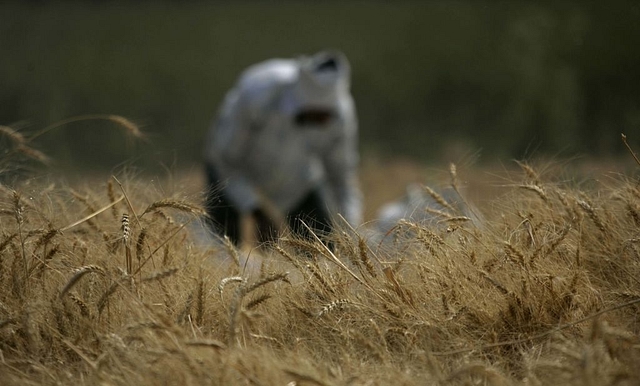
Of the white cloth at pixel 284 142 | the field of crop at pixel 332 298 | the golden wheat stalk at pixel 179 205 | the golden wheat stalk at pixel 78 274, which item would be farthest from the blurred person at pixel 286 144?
the golden wheat stalk at pixel 78 274

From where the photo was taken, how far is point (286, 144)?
16.5 feet

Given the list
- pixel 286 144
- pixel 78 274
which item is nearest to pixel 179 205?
pixel 78 274

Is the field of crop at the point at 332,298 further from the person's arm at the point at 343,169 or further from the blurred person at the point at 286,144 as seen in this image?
the person's arm at the point at 343,169

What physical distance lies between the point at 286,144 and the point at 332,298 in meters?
3.37

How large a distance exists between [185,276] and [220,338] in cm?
27

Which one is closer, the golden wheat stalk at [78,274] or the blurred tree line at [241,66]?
the golden wheat stalk at [78,274]

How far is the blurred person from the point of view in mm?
4773

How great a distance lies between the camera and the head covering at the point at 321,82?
465 centimetres

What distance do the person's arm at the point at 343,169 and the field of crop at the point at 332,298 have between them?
2984 millimetres

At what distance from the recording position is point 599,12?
13.5ft

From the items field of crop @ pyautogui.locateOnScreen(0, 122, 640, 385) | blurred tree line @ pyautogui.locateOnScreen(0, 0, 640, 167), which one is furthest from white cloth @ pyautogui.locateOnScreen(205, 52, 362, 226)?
field of crop @ pyautogui.locateOnScreen(0, 122, 640, 385)

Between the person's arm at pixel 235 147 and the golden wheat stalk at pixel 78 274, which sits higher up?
the golden wheat stalk at pixel 78 274

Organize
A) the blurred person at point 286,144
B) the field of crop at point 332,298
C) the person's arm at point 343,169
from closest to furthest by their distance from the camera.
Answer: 1. the field of crop at point 332,298
2. the blurred person at point 286,144
3. the person's arm at point 343,169

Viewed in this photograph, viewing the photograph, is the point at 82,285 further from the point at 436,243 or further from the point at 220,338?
the point at 436,243
